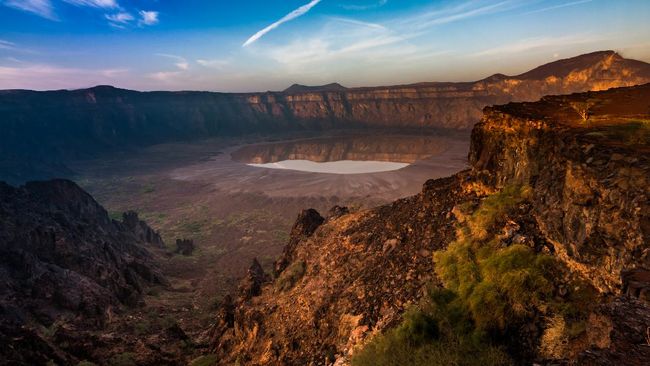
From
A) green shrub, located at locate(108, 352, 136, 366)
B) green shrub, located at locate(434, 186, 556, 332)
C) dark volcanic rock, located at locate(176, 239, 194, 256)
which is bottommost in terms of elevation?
dark volcanic rock, located at locate(176, 239, 194, 256)

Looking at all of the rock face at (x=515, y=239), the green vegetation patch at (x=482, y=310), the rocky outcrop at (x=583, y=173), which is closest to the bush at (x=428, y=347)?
the green vegetation patch at (x=482, y=310)

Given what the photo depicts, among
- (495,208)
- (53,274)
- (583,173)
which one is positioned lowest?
(53,274)

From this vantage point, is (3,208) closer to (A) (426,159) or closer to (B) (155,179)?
(B) (155,179)

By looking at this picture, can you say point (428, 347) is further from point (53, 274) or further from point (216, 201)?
point (216, 201)

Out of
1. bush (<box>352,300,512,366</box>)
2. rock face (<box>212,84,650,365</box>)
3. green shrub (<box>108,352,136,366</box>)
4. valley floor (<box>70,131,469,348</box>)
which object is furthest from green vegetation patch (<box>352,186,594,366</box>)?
valley floor (<box>70,131,469,348</box>)

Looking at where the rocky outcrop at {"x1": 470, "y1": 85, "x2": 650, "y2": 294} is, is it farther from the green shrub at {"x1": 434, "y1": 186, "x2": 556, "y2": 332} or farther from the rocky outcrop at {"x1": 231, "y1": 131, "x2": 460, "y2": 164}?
the rocky outcrop at {"x1": 231, "y1": 131, "x2": 460, "y2": 164}

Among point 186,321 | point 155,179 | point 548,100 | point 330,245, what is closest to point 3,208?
point 186,321

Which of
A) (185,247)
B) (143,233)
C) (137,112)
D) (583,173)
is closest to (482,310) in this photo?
(583,173)
